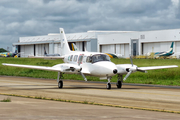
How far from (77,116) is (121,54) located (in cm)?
10154

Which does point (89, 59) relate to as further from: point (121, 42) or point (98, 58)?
point (121, 42)

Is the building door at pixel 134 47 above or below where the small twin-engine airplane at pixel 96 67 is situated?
above

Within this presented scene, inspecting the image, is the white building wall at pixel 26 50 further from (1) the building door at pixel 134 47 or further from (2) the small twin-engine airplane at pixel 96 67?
(2) the small twin-engine airplane at pixel 96 67

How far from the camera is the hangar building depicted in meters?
104

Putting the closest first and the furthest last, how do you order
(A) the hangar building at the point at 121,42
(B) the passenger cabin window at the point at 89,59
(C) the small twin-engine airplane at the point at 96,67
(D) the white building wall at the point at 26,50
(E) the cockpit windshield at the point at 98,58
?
1. (C) the small twin-engine airplane at the point at 96,67
2. (E) the cockpit windshield at the point at 98,58
3. (B) the passenger cabin window at the point at 89,59
4. (A) the hangar building at the point at 121,42
5. (D) the white building wall at the point at 26,50

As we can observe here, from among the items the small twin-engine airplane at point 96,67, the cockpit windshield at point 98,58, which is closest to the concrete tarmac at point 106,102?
the small twin-engine airplane at point 96,67

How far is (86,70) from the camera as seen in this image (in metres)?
26.0

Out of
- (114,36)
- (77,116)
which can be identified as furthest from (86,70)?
(114,36)

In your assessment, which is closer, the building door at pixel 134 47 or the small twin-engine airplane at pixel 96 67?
the small twin-engine airplane at pixel 96 67

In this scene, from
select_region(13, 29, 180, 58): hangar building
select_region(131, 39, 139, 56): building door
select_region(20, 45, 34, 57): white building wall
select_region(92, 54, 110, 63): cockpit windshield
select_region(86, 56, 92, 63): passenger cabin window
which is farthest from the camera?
select_region(20, 45, 34, 57): white building wall

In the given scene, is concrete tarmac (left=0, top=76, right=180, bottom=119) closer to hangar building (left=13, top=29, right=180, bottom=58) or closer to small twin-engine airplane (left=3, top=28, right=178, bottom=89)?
small twin-engine airplane (left=3, top=28, right=178, bottom=89)

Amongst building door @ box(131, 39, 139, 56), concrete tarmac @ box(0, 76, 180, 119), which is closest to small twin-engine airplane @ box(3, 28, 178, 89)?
concrete tarmac @ box(0, 76, 180, 119)

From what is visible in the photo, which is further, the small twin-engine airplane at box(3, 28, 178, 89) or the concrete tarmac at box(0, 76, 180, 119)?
the small twin-engine airplane at box(3, 28, 178, 89)

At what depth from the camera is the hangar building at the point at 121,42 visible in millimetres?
103725
